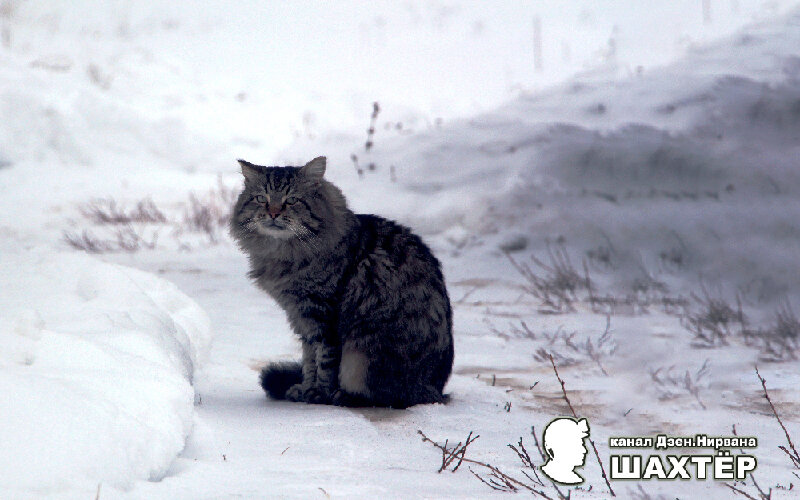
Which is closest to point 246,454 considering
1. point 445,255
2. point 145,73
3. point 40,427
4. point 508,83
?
point 40,427

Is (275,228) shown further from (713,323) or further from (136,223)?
(136,223)

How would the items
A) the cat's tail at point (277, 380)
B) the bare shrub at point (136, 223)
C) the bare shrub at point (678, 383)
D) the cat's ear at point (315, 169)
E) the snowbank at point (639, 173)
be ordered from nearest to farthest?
the bare shrub at point (678, 383) < the cat's tail at point (277, 380) < the cat's ear at point (315, 169) < the snowbank at point (639, 173) < the bare shrub at point (136, 223)

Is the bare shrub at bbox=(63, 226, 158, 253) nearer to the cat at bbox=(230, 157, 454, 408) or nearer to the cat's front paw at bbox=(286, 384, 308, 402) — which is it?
the cat at bbox=(230, 157, 454, 408)

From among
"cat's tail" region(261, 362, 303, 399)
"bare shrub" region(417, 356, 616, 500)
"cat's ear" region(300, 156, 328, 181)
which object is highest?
"cat's ear" region(300, 156, 328, 181)

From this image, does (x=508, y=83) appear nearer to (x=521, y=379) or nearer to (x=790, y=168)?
(x=790, y=168)

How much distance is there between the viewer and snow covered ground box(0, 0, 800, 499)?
1.87 metres

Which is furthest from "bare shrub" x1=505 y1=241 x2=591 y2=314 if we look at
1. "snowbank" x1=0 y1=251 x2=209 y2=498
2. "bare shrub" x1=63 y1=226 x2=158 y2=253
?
"bare shrub" x1=63 y1=226 x2=158 y2=253

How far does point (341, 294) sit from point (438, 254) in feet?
11.4

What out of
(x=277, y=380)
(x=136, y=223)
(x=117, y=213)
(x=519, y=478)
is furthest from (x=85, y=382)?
(x=117, y=213)

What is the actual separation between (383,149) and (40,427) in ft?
23.4

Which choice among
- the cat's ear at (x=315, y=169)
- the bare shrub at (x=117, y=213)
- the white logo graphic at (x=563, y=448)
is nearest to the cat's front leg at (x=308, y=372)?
the cat's ear at (x=315, y=169)

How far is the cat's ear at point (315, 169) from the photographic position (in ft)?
11.1

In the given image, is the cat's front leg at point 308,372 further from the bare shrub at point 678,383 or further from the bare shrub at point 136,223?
the bare shrub at point 136,223

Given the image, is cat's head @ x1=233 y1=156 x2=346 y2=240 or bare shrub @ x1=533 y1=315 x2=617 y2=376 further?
bare shrub @ x1=533 y1=315 x2=617 y2=376
